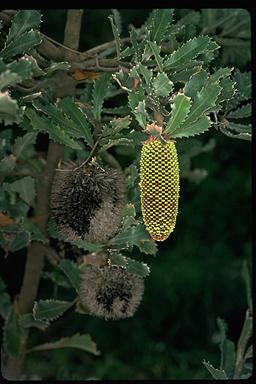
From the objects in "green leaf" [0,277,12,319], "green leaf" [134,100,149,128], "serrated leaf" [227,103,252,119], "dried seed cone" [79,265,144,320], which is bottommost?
"green leaf" [0,277,12,319]

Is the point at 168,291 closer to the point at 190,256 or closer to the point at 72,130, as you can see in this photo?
the point at 190,256

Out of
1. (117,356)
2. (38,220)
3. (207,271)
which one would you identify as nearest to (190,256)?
(207,271)

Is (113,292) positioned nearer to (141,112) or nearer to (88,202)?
(88,202)

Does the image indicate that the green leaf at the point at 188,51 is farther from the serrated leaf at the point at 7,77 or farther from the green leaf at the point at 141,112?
the serrated leaf at the point at 7,77

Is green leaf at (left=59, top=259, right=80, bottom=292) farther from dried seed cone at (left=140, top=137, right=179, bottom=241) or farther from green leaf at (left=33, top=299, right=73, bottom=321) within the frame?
dried seed cone at (left=140, top=137, right=179, bottom=241)

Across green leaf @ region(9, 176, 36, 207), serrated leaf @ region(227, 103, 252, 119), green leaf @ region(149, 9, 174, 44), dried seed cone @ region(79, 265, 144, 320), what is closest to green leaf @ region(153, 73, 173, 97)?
green leaf @ region(149, 9, 174, 44)

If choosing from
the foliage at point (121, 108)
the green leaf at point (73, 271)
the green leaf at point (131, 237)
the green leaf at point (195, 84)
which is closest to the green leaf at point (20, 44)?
the foliage at point (121, 108)
